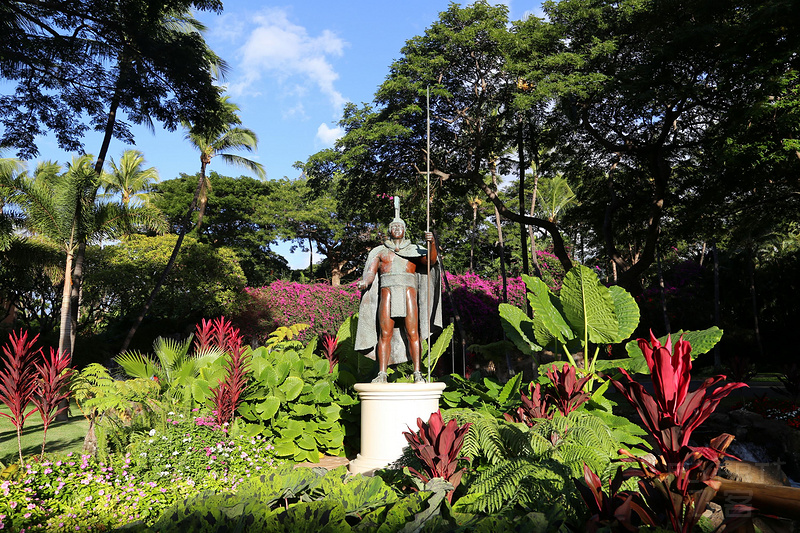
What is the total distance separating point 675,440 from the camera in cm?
276

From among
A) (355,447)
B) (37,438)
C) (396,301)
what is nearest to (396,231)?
(396,301)

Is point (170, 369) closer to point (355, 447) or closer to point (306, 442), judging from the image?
point (306, 442)

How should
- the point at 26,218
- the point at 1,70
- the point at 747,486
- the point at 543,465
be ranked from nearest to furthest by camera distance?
the point at 747,486 < the point at 543,465 < the point at 1,70 < the point at 26,218

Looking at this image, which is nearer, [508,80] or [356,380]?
[356,380]

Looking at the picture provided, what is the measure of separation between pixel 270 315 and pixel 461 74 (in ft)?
40.0

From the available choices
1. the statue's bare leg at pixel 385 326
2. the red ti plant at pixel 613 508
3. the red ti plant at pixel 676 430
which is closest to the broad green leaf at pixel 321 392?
the statue's bare leg at pixel 385 326

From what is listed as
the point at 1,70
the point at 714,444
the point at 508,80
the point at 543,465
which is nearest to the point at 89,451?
the point at 543,465

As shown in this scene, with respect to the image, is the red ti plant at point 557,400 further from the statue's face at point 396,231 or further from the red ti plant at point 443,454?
the statue's face at point 396,231

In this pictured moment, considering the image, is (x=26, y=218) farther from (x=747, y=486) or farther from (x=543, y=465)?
(x=747, y=486)

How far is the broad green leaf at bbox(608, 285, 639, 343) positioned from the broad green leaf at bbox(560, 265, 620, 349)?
199mm

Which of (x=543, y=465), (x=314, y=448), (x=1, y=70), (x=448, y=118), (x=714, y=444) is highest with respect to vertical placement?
(x=448, y=118)

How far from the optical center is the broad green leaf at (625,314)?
6985 mm

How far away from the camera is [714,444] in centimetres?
274

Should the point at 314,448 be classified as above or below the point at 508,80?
below
